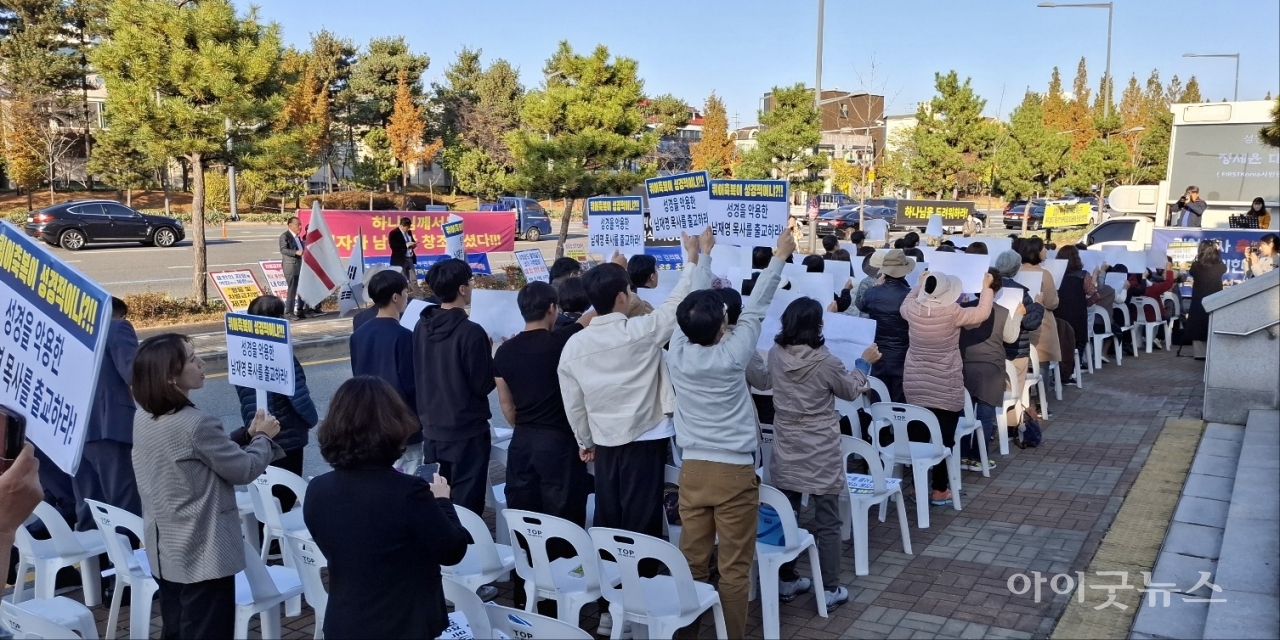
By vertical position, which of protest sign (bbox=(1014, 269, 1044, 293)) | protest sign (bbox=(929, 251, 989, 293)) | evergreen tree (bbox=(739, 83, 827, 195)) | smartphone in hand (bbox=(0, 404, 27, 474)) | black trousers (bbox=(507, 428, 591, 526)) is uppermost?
evergreen tree (bbox=(739, 83, 827, 195))

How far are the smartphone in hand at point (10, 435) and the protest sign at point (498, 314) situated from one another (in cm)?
341

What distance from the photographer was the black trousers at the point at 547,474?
15.4 feet

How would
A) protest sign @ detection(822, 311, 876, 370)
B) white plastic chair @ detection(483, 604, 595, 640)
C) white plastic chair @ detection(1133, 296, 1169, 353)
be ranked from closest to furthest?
white plastic chair @ detection(483, 604, 595, 640) < protest sign @ detection(822, 311, 876, 370) < white plastic chair @ detection(1133, 296, 1169, 353)

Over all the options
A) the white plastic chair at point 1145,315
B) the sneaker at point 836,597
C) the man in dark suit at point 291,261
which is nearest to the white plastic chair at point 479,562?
the sneaker at point 836,597

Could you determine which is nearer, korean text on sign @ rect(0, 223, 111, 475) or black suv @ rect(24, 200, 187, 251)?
korean text on sign @ rect(0, 223, 111, 475)

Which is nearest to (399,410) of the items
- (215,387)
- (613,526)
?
(613,526)

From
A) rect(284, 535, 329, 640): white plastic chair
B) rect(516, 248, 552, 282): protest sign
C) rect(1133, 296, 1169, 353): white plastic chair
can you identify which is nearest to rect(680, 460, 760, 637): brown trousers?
rect(284, 535, 329, 640): white plastic chair

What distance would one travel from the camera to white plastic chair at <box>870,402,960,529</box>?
6.18m

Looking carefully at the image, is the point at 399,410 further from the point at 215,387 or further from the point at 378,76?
the point at 378,76

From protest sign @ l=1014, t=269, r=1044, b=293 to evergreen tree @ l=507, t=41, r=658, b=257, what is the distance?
542 inches

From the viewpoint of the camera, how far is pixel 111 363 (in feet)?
17.3

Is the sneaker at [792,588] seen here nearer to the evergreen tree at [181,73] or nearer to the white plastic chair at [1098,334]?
the white plastic chair at [1098,334]

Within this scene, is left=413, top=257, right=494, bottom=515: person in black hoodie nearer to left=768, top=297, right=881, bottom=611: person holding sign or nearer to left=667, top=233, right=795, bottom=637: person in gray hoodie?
left=667, top=233, right=795, bottom=637: person in gray hoodie

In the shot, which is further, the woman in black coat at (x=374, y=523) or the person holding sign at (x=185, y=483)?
the person holding sign at (x=185, y=483)
